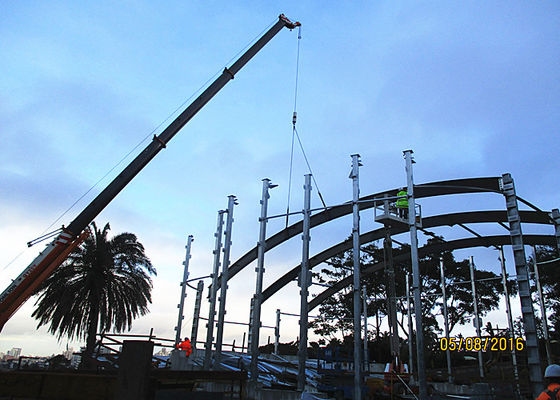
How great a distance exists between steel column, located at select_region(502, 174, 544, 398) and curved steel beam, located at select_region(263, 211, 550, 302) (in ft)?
21.8

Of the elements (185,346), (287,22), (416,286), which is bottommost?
(185,346)

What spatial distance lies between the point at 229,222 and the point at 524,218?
47.7 feet

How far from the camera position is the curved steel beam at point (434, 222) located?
21.9 metres

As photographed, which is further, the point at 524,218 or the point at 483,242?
the point at 483,242

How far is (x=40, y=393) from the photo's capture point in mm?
4816

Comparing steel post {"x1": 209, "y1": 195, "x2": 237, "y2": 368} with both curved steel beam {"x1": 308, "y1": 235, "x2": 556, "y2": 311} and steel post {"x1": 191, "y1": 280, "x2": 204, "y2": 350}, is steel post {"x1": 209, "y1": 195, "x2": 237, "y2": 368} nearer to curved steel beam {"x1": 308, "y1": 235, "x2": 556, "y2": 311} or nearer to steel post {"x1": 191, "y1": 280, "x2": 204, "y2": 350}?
steel post {"x1": 191, "y1": 280, "x2": 204, "y2": 350}

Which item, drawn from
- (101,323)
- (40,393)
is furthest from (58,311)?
(40,393)

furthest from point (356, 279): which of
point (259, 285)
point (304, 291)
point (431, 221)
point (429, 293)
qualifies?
point (429, 293)

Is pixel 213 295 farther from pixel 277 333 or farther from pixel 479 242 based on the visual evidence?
pixel 479 242

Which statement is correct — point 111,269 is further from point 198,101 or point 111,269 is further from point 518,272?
point 518,272

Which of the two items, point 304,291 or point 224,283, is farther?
point 224,283

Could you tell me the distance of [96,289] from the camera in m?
23.8

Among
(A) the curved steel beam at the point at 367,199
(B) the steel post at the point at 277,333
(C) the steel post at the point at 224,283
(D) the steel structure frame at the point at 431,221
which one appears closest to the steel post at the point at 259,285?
(D) the steel structure frame at the point at 431,221

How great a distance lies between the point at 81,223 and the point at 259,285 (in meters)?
7.81
